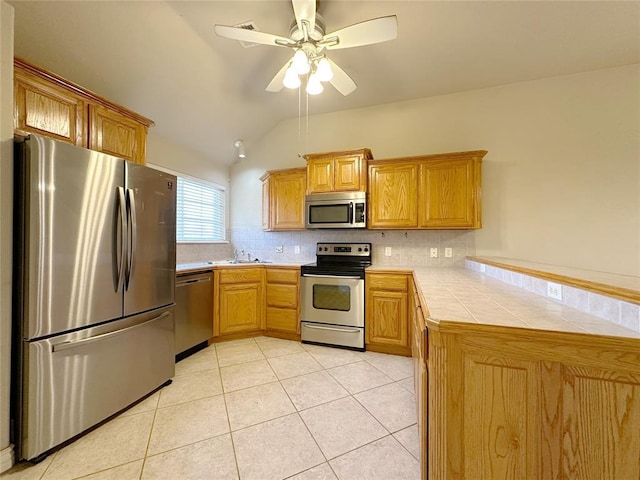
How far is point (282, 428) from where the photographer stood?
162cm

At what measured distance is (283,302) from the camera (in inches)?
122

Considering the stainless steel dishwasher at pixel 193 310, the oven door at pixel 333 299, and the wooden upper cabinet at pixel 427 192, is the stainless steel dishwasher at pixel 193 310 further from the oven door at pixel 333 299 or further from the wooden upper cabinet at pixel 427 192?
the wooden upper cabinet at pixel 427 192

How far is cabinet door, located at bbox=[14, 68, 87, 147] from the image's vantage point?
152 centimetres

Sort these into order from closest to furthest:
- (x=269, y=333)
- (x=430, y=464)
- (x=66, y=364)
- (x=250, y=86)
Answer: (x=430, y=464) → (x=66, y=364) → (x=250, y=86) → (x=269, y=333)

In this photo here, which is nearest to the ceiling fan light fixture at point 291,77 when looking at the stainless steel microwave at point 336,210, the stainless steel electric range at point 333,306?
the stainless steel microwave at point 336,210

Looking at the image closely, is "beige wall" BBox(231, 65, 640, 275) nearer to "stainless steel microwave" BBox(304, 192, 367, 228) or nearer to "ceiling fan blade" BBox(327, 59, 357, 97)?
"stainless steel microwave" BBox(304, 192, 367, 228)

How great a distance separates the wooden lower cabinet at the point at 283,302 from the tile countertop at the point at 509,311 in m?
1.79

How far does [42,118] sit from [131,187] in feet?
2.06

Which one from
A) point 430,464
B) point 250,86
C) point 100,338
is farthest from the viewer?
point 250,86

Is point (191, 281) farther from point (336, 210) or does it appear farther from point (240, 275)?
point (336, 210)

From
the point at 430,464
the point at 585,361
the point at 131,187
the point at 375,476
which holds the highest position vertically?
the point at 131,187

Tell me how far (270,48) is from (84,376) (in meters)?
2.92

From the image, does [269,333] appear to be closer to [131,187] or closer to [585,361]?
[131,187]

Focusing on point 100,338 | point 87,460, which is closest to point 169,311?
point 100,338
